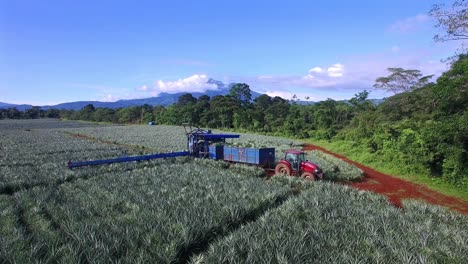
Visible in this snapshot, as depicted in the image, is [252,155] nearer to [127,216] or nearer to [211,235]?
[127,216]

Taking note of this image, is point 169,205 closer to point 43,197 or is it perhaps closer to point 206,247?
point 206,247

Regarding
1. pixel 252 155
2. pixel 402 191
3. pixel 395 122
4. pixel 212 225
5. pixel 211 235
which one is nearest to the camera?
pixel 211 235

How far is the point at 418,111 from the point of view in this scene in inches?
1388

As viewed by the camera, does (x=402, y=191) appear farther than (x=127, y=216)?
Yes

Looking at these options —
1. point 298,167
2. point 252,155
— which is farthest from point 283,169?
point 252,155

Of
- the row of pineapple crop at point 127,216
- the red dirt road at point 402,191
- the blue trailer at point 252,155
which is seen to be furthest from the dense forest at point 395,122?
the row of pineapple crop at point 127,216

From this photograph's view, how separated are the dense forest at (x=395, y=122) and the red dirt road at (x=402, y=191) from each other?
2.02 m

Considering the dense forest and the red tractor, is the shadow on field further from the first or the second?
the dense forest

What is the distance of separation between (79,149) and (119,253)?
2579cm

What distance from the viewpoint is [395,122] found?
111ft

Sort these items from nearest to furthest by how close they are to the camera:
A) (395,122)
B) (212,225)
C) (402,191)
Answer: (212,225), (402,191), (395,122)

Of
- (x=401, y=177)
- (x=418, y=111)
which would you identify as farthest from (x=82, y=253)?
(x=418, y=111)

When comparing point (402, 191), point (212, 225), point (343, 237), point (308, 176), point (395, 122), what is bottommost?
point (402, 191)

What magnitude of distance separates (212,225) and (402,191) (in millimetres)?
13796
